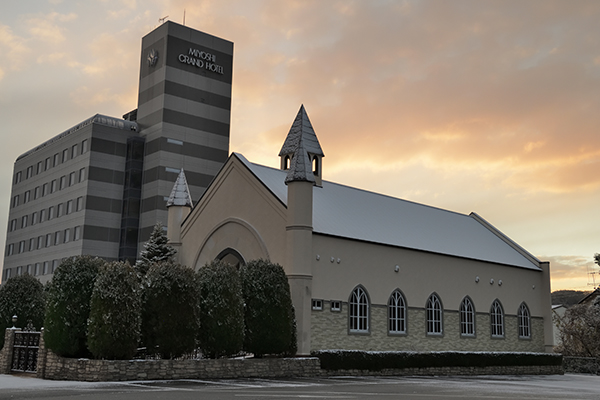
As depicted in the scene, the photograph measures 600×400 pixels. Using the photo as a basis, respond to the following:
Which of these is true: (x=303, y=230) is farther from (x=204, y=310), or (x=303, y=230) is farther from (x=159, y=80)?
(x=159, y=80)

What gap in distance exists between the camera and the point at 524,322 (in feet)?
141

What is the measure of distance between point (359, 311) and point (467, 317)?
9.68 m

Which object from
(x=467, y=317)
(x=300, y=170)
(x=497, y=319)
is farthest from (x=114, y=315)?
(x=497, y=319)

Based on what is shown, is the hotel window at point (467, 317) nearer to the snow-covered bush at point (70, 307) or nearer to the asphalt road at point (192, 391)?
the asphalt road at point (192, 391)

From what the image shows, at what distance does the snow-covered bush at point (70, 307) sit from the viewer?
73.5 ft

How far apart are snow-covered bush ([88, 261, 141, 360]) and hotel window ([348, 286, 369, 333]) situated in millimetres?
12682

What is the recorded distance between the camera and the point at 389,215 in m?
39.0

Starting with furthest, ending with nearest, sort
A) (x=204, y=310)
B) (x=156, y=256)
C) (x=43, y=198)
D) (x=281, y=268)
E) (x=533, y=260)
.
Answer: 1. (x=43, y=198)
2. (x=533, y=260)
3. (x=156, y=256)
4. (x=281, y=268)
5. (x=204, y=310)

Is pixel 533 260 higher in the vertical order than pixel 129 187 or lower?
lower

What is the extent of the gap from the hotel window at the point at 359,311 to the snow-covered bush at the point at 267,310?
16.2 ft

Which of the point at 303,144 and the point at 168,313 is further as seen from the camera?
the point at 303,144

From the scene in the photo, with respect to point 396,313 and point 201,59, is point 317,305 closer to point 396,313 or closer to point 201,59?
point 396,313

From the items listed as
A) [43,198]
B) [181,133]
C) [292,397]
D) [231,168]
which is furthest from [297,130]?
[43,198]

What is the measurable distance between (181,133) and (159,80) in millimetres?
6564
